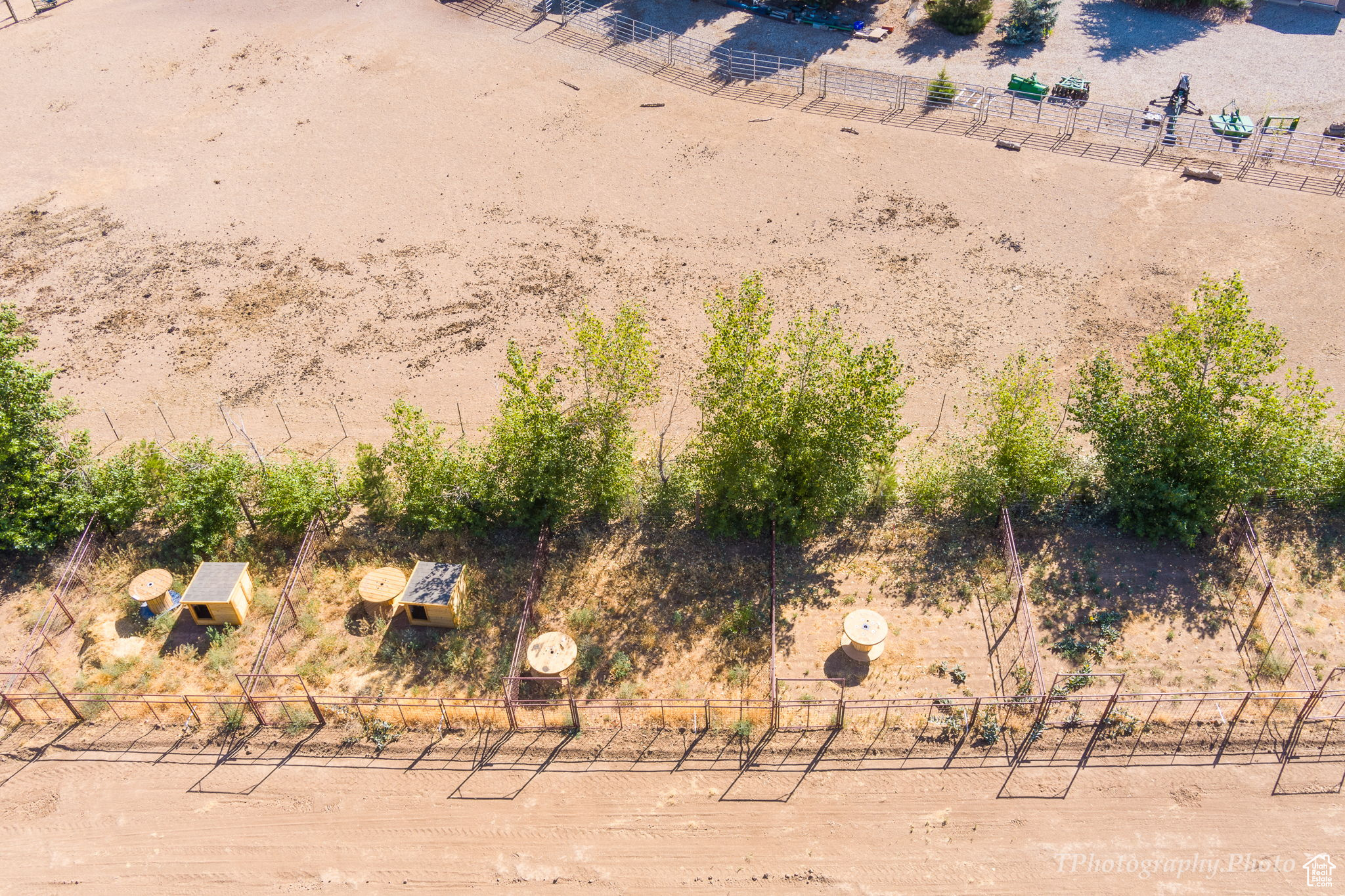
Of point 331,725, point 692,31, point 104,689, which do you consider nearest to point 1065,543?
point 331,725

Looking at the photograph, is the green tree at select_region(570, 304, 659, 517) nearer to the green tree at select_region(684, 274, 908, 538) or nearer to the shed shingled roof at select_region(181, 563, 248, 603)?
the green tree at select_region(684, 274, 908, 538)

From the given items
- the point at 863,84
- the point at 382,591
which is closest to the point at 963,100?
the point at 863,84

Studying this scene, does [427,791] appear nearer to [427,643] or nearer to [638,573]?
[427,643]

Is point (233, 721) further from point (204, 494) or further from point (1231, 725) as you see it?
point (1231, 725)

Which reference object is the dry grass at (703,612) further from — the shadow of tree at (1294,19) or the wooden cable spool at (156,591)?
A: the shadow of tree at (1294,19)

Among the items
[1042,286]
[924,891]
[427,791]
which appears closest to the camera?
[924,891]

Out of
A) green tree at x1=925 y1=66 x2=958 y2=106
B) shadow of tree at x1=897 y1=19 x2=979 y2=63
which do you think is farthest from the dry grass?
shadow of tree at x1=897 y1=19 x2=979 y2=63
